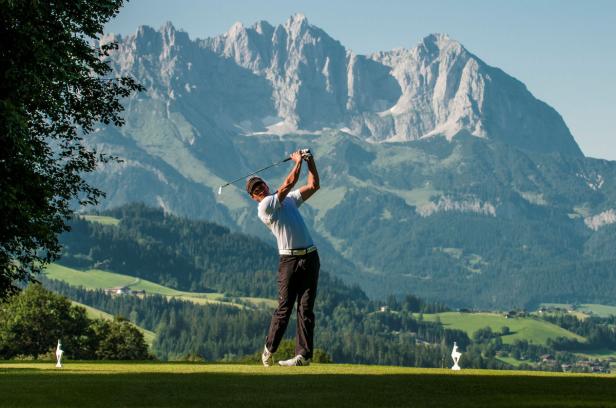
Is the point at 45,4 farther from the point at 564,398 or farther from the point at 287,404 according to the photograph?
the point at 564,398

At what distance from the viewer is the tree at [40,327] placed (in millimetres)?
124000

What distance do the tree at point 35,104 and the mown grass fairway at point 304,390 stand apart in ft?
26.5

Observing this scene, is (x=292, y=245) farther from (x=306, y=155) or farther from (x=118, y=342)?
(x=118, y=342)

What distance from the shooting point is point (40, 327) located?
413 feet

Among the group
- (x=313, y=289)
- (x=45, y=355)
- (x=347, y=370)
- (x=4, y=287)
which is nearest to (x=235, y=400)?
(x=313, y=289)

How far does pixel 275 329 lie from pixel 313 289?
157 centimetres

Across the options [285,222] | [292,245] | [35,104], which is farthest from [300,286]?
[35,104]

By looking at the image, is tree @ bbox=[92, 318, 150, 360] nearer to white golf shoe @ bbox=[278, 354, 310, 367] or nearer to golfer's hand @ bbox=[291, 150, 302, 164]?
white golf shoe @ bbox=[278, 354, 310, 367]

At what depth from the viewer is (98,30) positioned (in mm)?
43156

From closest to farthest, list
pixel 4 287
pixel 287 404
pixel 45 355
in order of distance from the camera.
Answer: pixel 287 404 < pixel 4 287 < pixel 45 355

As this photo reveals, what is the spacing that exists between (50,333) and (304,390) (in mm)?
109077

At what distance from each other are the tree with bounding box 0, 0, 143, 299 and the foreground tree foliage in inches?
3258

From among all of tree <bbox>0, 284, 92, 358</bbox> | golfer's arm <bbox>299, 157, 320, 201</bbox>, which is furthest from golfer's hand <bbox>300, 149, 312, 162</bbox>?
tree <bbox>0, 284, 92, 358</bbox>

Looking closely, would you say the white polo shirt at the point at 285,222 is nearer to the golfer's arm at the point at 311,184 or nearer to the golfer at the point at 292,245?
the golfer at the point at 292,245
